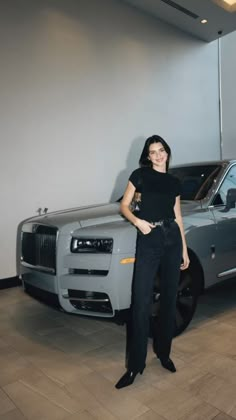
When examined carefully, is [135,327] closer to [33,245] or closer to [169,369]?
[169,369]

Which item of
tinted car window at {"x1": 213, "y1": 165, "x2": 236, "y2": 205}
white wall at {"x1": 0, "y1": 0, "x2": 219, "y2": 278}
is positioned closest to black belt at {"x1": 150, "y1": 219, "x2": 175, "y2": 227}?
tinted car window at {"x1": 213, "y1": 165, "x2": 236, "y2": 205}

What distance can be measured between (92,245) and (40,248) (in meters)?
0.59

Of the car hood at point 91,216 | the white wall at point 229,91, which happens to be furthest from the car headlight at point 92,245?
the white wall at point 229,91

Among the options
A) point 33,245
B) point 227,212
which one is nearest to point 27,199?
point 33,245

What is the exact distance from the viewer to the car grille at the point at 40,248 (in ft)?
8.99

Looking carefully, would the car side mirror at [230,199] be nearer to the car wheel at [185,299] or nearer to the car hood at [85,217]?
the car wheel at [185,299]

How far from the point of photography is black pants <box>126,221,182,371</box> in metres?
2.14

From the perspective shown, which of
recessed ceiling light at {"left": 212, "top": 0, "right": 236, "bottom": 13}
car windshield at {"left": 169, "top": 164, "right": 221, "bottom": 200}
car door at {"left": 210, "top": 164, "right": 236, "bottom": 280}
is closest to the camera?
car door at {"left": 210, "top": 164, "right": 236, "bottom": 280}

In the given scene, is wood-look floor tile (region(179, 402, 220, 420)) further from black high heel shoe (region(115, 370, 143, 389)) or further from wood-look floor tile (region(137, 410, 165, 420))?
black high heel shoe (region(115, 370, 143, 389))

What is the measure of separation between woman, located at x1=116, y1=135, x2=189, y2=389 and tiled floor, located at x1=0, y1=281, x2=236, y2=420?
210mm

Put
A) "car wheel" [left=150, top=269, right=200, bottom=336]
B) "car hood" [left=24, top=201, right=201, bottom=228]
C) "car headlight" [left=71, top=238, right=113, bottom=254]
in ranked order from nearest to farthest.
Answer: "car headlight" [left=71, top=238, right=113, bottom=254], "car hood" [left=24, top=201, right=201, bottom=228], "car wheel" [left=150, top=269, right=200, bottom=336]

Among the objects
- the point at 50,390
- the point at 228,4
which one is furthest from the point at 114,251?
the point at 228,4

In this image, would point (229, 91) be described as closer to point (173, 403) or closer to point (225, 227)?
point (225, 227)

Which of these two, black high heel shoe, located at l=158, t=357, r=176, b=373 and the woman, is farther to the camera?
black high heel shoe, located at l=158, t=357, r=176, b=373
